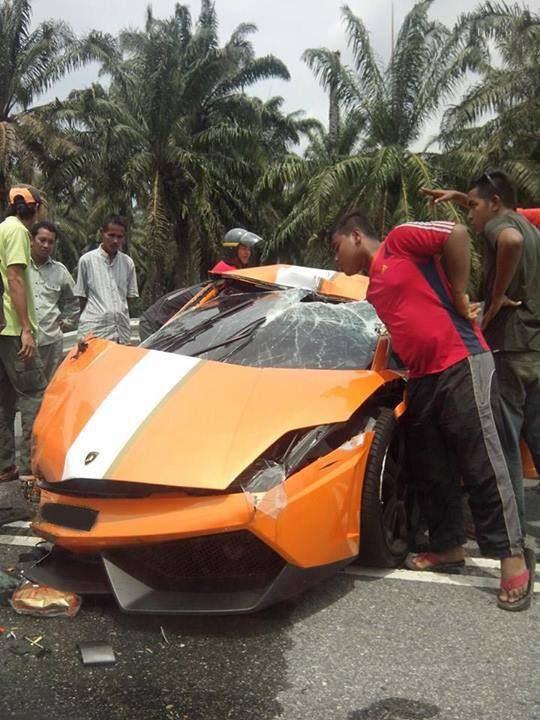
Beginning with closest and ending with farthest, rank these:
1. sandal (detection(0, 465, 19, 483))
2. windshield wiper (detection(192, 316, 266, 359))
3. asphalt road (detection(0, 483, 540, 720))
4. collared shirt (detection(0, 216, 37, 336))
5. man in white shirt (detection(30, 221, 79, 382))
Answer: asphalt road (detection(0, 483, 540, 720)), windshield wiper (detection(192, 316, 266, 359)), collared shirt (detection(0, 216, 37, 336)), sandal (detection(0, 465, 19, 483)), man in white shirt (detection(30, 221, 79, 382))

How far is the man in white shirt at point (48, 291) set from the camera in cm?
515

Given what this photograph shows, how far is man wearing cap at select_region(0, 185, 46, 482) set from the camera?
4.61 m

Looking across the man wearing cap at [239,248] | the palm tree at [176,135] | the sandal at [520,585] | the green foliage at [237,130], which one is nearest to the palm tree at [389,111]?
the green foliage at [237,130]

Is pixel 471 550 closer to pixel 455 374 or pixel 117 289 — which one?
pixel 455 374

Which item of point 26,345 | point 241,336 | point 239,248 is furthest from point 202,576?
point 239,248

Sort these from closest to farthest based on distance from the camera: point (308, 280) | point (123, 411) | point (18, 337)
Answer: point (123, 411) → point (308, 280) → point (18, 337)

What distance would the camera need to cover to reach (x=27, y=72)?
22.0m

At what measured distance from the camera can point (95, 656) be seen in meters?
2.62

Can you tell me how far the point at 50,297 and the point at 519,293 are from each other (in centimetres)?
322

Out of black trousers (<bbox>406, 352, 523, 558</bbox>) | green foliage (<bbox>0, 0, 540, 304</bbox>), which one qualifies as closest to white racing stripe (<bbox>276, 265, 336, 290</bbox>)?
black trousers (<bbox>406, 352, 523, 558</bbox>)

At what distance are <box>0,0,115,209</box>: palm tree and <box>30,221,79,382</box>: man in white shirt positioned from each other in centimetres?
1793

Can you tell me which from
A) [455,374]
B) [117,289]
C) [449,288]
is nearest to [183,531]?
[455,374]

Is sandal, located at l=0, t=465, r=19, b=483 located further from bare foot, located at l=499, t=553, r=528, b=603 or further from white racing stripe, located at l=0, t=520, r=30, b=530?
bare foot, located at l=499, t=553, r=528, b=603

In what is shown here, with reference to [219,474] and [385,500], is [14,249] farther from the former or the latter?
[385,500]
